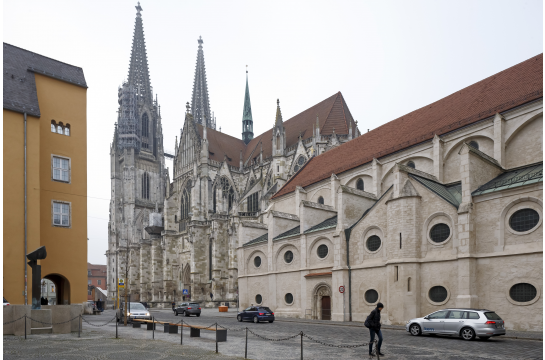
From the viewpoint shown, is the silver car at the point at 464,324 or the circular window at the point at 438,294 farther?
the circular window at the point at 438,294

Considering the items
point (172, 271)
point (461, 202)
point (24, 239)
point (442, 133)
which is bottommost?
point (172, 271)

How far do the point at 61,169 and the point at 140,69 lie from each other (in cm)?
6571

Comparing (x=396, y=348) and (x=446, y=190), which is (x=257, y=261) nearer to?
(x=446, y=190)

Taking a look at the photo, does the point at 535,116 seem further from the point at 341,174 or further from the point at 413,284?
the point at 341,174

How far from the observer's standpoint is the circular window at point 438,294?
23.7 m

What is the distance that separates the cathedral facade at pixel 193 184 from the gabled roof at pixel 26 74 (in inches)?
750

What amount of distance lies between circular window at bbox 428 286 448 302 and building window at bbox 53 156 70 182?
18.9m

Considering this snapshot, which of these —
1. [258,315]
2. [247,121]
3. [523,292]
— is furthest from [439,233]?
[247,121]

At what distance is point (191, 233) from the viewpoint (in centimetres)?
5634

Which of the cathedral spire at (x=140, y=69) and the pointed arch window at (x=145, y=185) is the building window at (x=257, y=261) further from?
the cathedral spire at (x=140, y=69)

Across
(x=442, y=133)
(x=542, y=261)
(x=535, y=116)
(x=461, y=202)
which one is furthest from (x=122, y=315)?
(x=535, y=116)

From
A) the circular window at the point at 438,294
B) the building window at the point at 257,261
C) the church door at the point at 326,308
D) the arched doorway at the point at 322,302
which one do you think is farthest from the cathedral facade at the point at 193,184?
the circular window at the point at 438,294

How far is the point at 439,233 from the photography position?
24.4 m

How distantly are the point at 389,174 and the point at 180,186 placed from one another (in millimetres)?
38555
